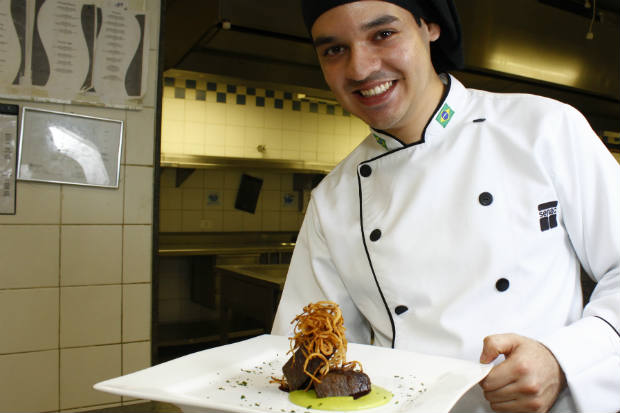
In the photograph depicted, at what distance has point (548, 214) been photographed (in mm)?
1153

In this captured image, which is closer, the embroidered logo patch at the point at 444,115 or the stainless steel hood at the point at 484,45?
the embroidered logo patch at the point at 444,115

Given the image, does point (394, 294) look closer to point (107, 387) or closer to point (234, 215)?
point (107, 387)

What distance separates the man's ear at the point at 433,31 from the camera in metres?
1.33

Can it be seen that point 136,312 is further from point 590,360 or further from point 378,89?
point 590,360

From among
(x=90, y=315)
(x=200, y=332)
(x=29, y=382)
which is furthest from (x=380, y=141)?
(x=200, y=332)

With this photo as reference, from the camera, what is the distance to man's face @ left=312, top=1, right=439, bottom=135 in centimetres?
117

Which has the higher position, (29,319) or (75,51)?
(75,51)

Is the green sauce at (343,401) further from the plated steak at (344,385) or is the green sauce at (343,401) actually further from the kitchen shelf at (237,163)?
the kitchen shelf at (237,163)

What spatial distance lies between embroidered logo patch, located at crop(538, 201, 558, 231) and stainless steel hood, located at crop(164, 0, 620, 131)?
1.74 m

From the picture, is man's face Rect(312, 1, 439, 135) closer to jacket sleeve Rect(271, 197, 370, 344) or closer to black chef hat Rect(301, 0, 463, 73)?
black chef hat Rect(301, 0, 463, 73)

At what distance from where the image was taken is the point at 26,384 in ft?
6.47

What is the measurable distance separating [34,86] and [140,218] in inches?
24.3

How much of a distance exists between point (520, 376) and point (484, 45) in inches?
105

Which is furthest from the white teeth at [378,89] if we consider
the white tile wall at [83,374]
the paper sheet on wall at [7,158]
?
the white tile wall at [83,374]
